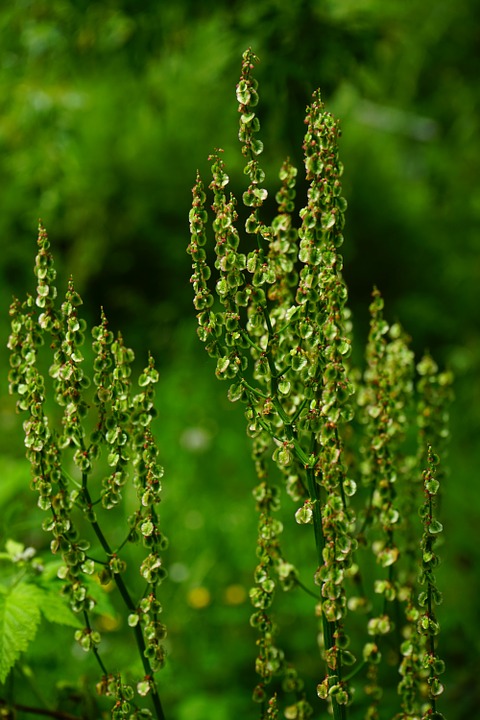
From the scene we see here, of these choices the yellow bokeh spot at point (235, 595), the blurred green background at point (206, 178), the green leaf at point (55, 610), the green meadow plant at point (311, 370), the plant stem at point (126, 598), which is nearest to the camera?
the green meadow plant at point (311, 370)

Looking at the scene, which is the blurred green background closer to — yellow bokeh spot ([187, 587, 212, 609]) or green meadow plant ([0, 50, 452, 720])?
yellow bokeh spot ([187, 587, 212, 609])

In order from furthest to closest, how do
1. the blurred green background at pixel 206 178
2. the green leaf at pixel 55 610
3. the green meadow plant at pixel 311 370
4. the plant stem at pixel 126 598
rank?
the blurred green background at pixel 206 178, the green leaf at pixel 55 610, the plant stem at pixel 126 598, the green meadow plant at pixel 311 370

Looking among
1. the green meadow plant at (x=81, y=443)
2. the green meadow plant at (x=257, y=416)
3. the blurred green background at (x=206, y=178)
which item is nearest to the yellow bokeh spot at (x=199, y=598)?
the blurred green background at (x=206, y=178)

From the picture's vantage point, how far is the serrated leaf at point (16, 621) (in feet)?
3.92

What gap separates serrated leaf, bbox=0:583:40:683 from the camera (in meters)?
1.20

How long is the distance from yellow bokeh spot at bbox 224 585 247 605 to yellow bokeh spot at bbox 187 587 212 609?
0.07m

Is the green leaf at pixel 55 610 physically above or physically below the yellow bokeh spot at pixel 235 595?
below

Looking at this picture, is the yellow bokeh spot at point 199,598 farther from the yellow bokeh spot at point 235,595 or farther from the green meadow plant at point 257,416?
the green meadow plant at point 257,416

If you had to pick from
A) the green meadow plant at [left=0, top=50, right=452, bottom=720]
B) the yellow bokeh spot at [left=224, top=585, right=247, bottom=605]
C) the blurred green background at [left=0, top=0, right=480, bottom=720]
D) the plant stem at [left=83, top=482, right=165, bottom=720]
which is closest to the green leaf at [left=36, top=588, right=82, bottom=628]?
the green meadow plant at [left=0, top=50, right=452, bottom=720]

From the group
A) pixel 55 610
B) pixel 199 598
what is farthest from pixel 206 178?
pixel 55 610

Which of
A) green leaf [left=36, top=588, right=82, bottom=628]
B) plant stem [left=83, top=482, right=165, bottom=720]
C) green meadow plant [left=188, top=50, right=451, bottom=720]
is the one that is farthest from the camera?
green leaf [left=36, top=588, right=82, bottom=628]

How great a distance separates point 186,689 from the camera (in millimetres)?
2334

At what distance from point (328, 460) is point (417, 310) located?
3.10 m

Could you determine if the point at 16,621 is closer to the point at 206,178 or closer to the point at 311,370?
the point at 311,370
